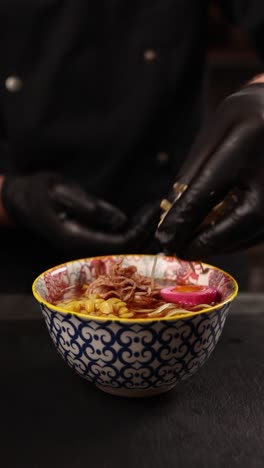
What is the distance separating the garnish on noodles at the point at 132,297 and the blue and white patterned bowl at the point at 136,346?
0.13 ft

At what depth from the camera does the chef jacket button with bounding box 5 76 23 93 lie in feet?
6.04

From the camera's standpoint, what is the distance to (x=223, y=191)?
1.03 metres

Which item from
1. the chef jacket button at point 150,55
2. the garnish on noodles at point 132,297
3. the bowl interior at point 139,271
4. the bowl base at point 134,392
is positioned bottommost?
the bowl base at point 134,392

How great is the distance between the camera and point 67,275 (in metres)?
1.12

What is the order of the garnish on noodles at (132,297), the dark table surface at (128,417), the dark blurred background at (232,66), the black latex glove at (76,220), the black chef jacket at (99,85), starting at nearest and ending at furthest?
1. the dark table surface at (128,417)
2. the garnish on noodles at (132,297)
3. the black latex glove at (76,220)
4. the black chef jacket at (99,85)
5. the dark blurred background at (232,66)

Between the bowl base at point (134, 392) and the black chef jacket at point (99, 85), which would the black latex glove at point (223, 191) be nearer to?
the bowl base at point (134, 392)

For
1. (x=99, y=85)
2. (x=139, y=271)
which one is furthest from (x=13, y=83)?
(x=139, y=271)

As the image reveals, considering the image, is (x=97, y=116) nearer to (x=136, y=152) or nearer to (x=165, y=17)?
(x=136, y=152)

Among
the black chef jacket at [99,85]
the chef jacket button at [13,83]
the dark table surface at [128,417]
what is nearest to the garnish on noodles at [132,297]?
the dark table surface at [128,417]

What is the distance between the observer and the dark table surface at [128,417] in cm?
79

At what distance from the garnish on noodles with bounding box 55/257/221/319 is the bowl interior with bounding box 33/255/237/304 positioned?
2cm

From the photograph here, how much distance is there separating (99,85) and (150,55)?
0.60ft

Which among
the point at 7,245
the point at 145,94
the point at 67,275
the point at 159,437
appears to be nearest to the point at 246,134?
the point at 67,275

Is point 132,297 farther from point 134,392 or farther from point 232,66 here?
point 232,66
